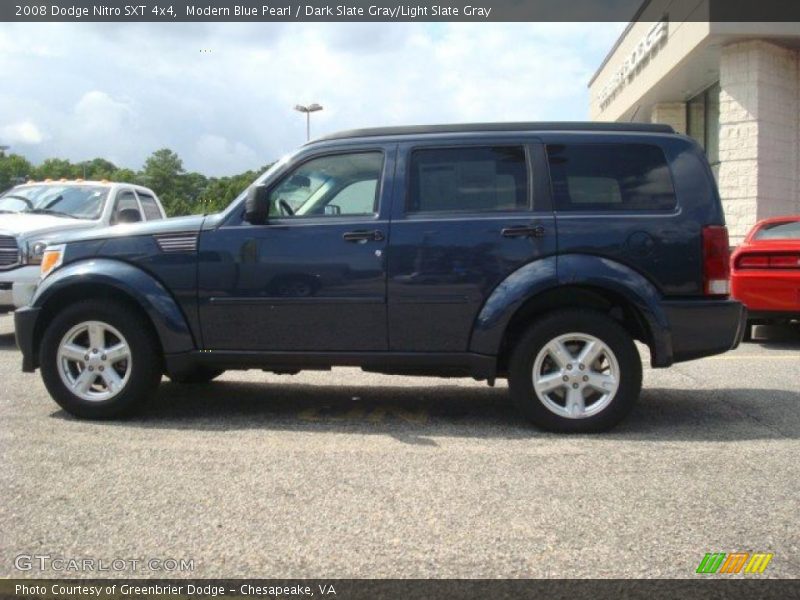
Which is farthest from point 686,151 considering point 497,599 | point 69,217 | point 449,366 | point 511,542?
point 69,217

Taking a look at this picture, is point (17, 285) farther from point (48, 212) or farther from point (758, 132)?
point (758, 132)

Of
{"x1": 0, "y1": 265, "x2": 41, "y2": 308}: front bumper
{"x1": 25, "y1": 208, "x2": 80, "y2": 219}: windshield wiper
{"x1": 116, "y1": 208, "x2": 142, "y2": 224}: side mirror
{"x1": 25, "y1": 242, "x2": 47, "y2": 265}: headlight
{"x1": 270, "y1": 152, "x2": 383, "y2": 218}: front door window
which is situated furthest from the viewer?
{"x1": 116, "y1": 208, "x2": 142, "y2": 224}: side mirror

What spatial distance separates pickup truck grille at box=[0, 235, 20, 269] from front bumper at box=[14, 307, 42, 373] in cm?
423

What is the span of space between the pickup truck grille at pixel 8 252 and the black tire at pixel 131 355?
441 centimetres

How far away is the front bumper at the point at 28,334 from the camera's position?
5.55 meters

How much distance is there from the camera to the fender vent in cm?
541

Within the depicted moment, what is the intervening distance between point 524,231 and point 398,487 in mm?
1904

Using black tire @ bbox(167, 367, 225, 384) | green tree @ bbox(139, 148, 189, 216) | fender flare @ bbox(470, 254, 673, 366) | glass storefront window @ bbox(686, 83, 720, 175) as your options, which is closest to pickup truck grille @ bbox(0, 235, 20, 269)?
black tire @ bbox(167, 367, 225, 384)

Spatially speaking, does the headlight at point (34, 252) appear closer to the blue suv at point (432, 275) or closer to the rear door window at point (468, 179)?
the blue suv at point (432, 275)

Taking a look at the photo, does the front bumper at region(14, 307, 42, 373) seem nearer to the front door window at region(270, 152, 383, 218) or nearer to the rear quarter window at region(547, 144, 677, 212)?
the front door window at region(270, 152, 383, 218)

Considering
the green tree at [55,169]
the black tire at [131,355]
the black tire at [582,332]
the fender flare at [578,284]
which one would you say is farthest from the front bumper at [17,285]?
the green tree at [55,169]

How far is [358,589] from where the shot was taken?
2.95 meters
